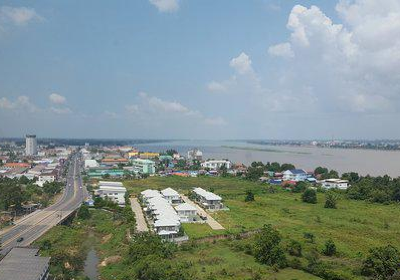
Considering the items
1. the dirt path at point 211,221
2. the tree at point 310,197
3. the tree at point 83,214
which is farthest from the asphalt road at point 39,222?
the tree at point 310,197

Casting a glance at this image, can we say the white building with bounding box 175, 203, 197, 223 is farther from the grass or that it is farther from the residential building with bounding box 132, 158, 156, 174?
the residential building with bounding box 132, 158, 156, 174

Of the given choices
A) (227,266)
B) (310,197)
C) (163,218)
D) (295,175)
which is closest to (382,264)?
(227,266)

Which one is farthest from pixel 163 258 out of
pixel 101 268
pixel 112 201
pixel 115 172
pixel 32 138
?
pixel 32 138

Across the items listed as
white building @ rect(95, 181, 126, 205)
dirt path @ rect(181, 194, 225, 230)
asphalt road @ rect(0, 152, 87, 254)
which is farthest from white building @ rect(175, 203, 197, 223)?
white building @ rect(95, 181, 126, 205)

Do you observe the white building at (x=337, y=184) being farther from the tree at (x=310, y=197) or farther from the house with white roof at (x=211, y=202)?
the house with white roof at (x=211, y=202)

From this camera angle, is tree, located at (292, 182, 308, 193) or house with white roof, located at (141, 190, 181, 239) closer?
house with white roof, located at (141, 190, 181, 239)

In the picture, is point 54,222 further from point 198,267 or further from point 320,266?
point 320,266
